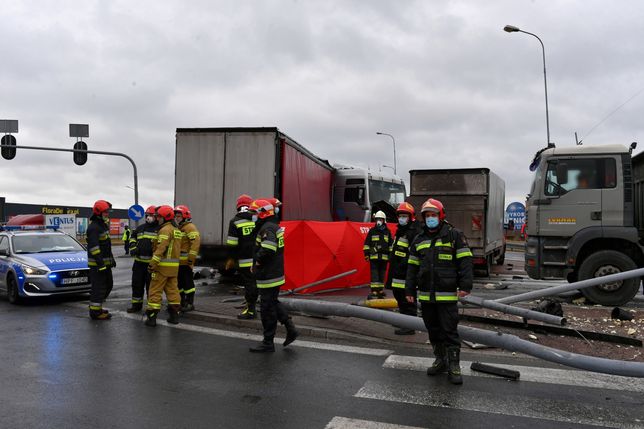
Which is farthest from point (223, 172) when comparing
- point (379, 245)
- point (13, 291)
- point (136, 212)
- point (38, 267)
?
point (136, 212)

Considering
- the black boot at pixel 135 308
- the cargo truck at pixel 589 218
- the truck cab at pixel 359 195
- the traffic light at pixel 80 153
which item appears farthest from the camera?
the traffic light at pixel 80 153

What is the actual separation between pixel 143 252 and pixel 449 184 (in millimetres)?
9909

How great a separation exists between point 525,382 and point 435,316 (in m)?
1.05

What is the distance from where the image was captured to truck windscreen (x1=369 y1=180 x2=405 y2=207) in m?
17.0

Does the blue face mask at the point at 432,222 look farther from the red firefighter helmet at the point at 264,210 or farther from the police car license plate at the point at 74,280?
the police car license plate at the point at 74,280

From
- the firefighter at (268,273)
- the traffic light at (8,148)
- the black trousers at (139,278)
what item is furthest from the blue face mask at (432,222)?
the traffic light at (8,148)

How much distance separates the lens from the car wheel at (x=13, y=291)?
973 centimetres

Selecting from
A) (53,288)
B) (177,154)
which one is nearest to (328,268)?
(177,154)

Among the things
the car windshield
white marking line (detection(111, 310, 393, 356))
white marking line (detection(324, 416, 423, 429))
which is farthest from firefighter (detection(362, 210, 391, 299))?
the car windshield

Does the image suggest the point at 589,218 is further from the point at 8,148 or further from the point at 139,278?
the point at 8,148

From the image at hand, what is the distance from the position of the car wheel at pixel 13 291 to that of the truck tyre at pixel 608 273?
10684 millimetres

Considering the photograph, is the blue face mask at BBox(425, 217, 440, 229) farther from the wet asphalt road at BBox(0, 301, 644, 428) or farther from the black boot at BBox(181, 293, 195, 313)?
the black boot at BBox(181, 293, 195, 313)

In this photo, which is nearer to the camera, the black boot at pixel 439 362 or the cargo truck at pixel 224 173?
the black boot at pixel 439 362

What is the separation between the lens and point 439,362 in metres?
5.19
